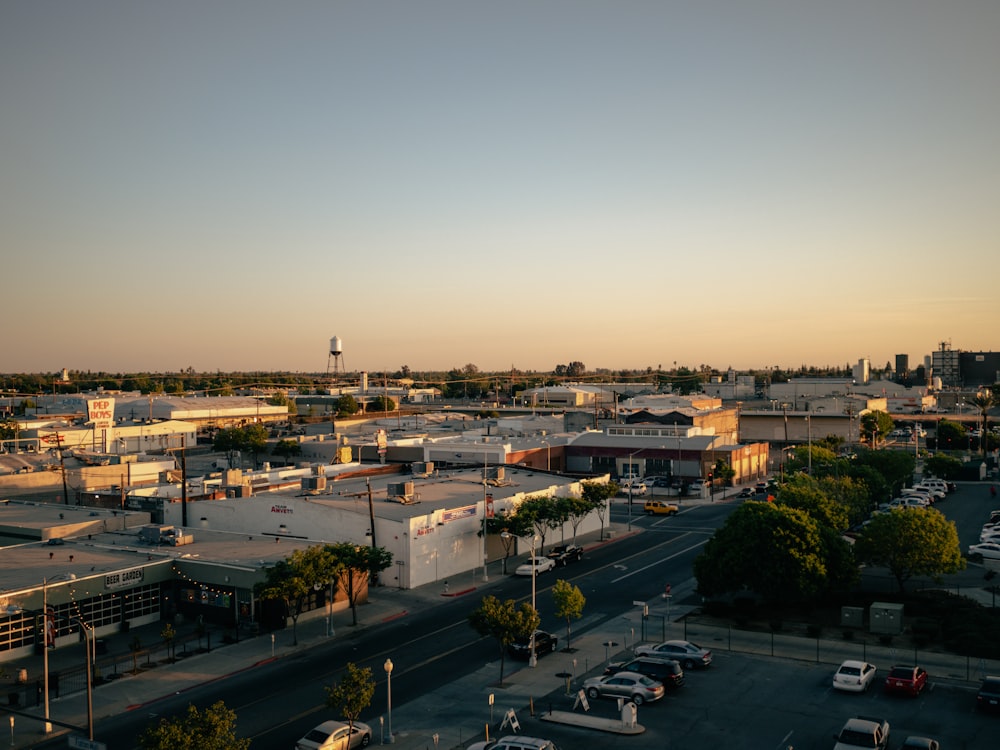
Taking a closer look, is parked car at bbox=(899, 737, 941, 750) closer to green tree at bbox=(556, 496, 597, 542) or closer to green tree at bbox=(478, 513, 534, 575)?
green tree at bbox=(478, 513, 534, 575)

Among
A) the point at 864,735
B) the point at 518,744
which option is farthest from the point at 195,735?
the point at 864,735

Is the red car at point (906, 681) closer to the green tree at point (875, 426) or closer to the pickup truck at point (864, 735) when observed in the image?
the pickup truck at point (864, 735)

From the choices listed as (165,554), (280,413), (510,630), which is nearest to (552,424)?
(280,413)

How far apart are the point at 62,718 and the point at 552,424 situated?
115 metres

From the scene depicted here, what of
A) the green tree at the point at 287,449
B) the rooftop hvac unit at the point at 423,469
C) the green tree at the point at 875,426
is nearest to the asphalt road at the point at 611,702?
the rooftop hvac unit at the point at 423,469

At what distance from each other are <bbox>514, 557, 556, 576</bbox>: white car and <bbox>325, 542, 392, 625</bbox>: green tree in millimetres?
10750

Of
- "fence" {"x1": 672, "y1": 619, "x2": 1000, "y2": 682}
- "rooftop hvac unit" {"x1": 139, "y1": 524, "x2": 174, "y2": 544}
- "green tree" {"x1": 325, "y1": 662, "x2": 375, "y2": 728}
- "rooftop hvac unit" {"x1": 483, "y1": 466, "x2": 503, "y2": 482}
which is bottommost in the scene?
"fence" {"x1": 672, "y1": 619, "x2": 1000, "y2": 682}

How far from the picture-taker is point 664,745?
100 ft

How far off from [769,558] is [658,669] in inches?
475

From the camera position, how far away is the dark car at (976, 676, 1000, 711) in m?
33.0

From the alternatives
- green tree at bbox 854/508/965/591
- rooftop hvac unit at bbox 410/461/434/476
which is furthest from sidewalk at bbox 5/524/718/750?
rooftop hvac unit at bbox 410/461/434/476

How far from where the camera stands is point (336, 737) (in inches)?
1163

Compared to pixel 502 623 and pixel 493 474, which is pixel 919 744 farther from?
pixel 493 474

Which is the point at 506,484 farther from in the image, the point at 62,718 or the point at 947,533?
the point at 62,718
